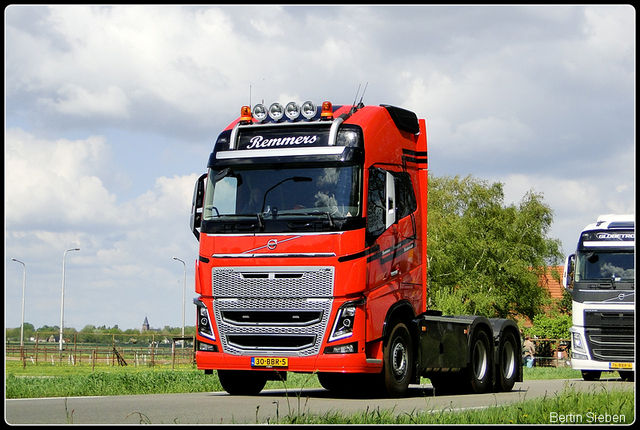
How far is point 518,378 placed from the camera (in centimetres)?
1781

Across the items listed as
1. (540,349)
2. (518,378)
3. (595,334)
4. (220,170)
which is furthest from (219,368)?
(540,349)

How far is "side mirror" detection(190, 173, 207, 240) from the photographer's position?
13.7 meters

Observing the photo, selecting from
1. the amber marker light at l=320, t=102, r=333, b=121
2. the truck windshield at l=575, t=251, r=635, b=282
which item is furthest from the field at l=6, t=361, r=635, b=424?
the truck windshield at l=575, t=251, r=635, b=282

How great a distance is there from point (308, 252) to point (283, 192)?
3.23 feet

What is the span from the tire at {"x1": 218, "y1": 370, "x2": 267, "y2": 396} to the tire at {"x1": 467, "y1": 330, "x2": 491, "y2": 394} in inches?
155

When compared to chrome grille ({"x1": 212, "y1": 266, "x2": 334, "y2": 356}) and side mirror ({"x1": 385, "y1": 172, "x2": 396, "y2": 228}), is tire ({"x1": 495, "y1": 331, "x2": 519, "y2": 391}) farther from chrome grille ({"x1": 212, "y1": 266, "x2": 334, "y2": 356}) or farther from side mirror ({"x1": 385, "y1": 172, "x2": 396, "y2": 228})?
chrome grille ({"x1": 212, "y1": 266, "x2": 334, "y2": 356})

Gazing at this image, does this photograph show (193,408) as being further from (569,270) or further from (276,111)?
(569,270)

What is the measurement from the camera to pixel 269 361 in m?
13.0

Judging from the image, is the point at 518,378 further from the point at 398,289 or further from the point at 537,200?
the point at 537,200

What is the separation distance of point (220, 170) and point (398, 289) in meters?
3.23

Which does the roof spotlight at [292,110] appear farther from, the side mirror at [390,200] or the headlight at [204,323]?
the headlight at [204,323]

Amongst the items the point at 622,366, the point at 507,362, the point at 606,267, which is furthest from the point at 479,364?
the point at 606,267

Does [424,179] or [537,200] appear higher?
[537,200]

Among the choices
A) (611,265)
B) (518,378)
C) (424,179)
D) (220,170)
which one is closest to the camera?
(220,170)
